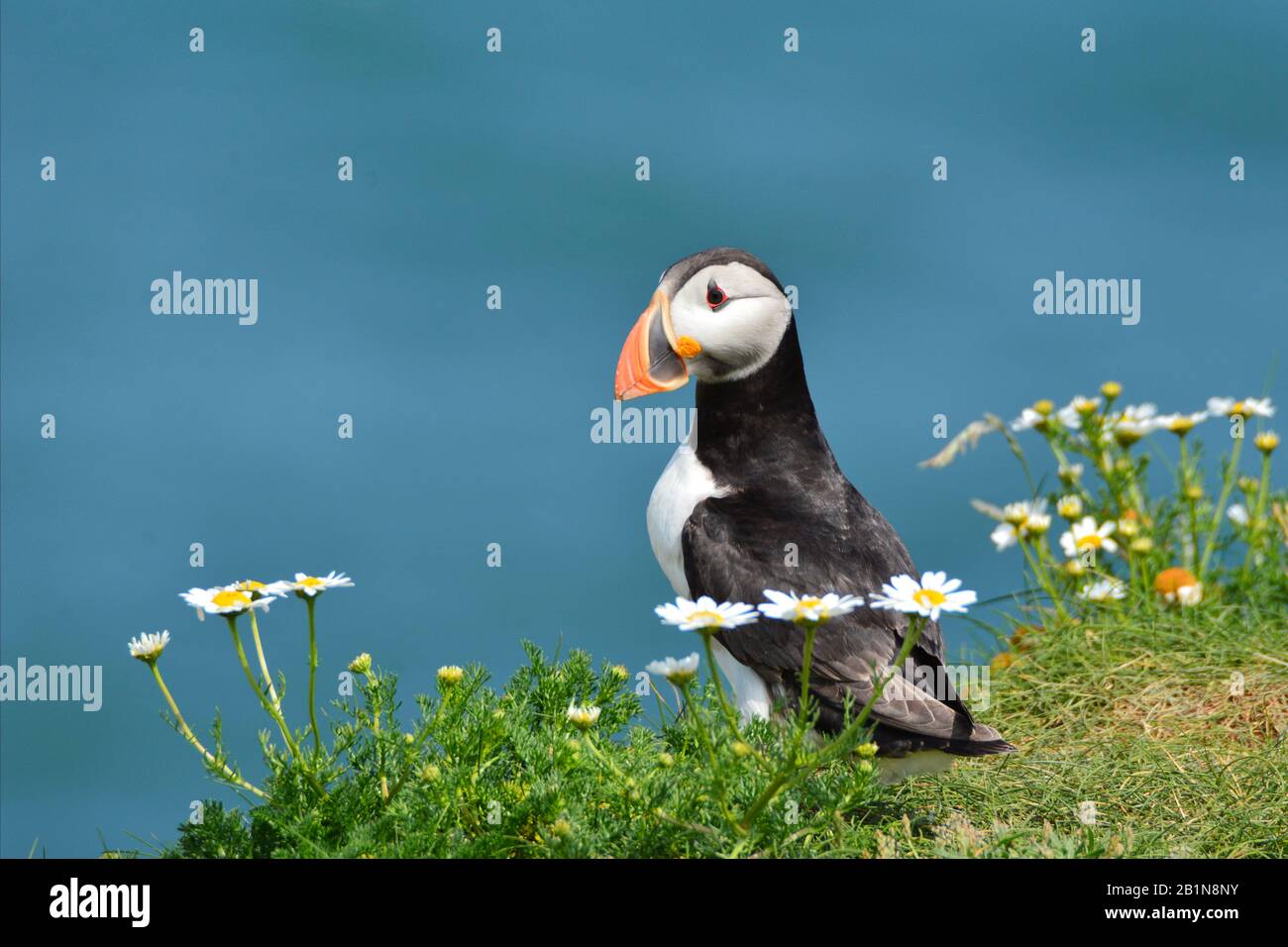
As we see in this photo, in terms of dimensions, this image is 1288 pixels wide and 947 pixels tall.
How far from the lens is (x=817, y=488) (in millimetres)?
4965

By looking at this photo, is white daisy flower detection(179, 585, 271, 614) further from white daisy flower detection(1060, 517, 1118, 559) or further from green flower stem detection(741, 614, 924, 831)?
white daisy flower detection(1060, 517, 1118, 559)

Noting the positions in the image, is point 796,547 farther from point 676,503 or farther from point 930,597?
point 930,597

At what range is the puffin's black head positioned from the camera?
4980mm

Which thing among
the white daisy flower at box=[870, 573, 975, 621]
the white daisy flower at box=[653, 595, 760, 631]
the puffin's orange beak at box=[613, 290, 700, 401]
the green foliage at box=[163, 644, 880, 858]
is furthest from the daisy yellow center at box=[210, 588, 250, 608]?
the puffin's orange beak at box=[613, 290, 700, 401]

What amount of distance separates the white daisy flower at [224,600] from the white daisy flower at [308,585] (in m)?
0.04

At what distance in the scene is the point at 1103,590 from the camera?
6.50 m

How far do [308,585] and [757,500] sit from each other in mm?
1894

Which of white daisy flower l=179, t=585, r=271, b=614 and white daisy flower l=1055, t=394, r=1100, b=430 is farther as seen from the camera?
white daisy flower l=1055, t=394, r=1100, b=430

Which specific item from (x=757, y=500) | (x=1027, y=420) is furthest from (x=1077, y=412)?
(x=757, y=500)

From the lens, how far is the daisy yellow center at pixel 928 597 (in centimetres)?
309

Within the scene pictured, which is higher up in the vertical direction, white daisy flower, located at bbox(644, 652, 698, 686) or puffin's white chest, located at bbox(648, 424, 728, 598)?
puffin's white chest, located at bbox(648, 424, 728, 598)

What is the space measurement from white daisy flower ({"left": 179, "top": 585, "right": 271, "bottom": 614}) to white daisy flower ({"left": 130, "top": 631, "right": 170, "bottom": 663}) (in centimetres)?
11
